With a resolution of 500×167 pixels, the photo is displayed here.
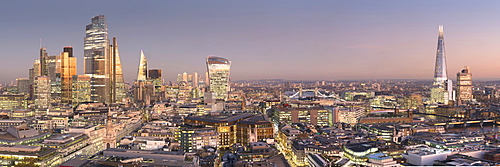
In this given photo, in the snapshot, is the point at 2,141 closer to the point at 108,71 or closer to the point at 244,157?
the point at 244,157

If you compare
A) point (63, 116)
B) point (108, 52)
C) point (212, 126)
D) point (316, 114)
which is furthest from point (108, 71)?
point (212, 126)

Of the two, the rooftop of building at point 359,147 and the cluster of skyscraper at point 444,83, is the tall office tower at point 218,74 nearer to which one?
the cluster of skyscraper at point 444,83

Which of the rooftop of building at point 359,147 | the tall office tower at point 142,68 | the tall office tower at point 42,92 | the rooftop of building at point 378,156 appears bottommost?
the rooftop of building at point 378,156

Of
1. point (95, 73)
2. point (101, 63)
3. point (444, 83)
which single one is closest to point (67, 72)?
point (95, 73)

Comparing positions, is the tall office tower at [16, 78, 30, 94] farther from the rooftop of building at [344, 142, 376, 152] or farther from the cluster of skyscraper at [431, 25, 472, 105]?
the rooftop of building at [344, 142, 376, 152]

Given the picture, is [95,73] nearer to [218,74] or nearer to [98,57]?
[98,57]

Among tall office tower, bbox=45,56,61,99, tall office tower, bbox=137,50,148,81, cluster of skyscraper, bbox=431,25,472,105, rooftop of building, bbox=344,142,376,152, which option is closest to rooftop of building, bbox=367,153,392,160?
rooftop of building, bbox=344,142,376,152

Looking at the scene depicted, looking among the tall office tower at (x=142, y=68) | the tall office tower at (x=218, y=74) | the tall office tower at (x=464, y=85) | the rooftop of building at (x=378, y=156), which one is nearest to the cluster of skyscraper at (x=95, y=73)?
the tall office tower at (x=218, y=74)
